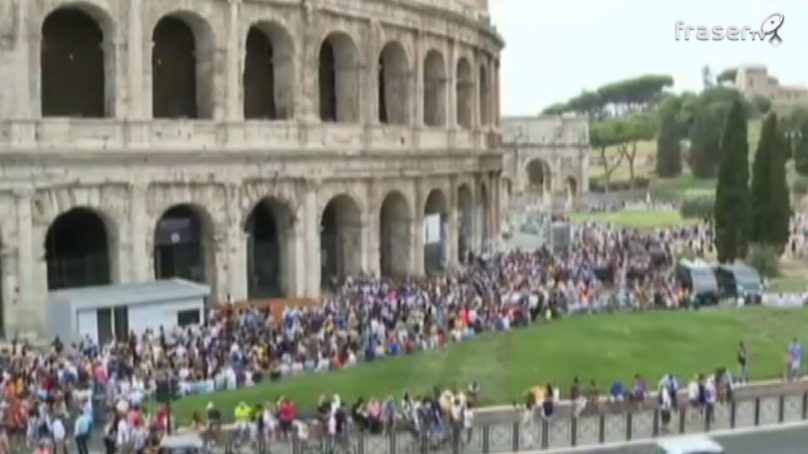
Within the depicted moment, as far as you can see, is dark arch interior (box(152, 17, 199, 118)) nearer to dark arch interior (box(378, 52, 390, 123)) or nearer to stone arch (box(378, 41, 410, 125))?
stone arch (box(378, 41, 410, 125))

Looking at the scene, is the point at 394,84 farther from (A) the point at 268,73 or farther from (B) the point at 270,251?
(B) the point at 270,251

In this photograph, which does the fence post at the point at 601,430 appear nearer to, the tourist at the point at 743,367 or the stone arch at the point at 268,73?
the tourist at the point at 743,367

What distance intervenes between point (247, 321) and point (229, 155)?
6.33m

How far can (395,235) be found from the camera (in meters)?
42.2

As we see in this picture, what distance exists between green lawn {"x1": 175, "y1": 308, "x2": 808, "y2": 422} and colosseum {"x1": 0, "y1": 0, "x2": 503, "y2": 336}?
8.00m

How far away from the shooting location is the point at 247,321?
29.5 m

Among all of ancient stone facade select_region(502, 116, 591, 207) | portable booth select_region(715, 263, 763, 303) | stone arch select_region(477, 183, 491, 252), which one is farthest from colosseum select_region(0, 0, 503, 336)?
ancient stone facade select_region(502, 116, 591, 207)

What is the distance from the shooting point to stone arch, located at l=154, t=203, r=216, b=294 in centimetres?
3425

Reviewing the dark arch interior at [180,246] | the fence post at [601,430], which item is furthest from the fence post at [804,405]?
the dark arch interior at [180,246]

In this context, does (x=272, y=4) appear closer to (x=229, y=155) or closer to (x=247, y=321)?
(x=229, y=155)

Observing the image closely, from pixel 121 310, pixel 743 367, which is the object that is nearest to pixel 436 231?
pixel 121 310

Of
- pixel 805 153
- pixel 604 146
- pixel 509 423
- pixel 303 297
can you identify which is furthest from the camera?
pixel 604 146

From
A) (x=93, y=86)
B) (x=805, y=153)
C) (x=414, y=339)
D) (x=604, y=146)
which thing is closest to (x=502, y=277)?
(x=414, y=339)

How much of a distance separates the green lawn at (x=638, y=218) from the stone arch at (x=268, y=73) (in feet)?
125
